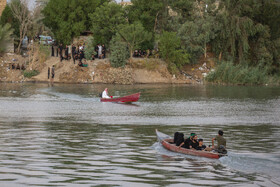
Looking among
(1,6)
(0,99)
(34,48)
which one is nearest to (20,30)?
(34,48)

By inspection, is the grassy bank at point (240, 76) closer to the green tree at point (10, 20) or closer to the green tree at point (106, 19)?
the green tree at point (106, 19)

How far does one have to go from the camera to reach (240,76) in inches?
2854

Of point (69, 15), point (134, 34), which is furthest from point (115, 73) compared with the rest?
point (69, 15)

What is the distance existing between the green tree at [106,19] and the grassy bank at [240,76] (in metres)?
15.9

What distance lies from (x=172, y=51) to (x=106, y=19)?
10837 mm

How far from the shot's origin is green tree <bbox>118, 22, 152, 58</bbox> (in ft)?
244

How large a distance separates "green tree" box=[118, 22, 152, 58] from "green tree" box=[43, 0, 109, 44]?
7.49 metres

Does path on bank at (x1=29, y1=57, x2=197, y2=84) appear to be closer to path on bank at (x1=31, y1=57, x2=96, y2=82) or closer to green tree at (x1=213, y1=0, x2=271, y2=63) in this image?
path on bank at (x1=31, y1=57, x2=96, y2=82)

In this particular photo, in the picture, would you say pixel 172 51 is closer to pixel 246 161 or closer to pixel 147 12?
pixel 147 12

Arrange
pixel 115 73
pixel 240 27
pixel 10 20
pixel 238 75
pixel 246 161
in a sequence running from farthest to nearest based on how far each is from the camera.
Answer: pixel 10 20
pixel 115 73
pixel 240 27
pixel 238 75
pixel 246 161

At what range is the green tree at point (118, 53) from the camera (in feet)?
247

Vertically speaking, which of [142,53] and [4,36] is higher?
[4,36]

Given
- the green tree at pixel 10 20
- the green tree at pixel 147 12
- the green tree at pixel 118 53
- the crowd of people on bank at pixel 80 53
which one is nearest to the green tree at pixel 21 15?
the green tree at pixel 10 20

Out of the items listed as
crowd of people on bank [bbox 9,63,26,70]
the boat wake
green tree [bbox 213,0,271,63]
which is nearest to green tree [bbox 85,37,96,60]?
crowd of people on bank [bbox 9,63,26,70]
